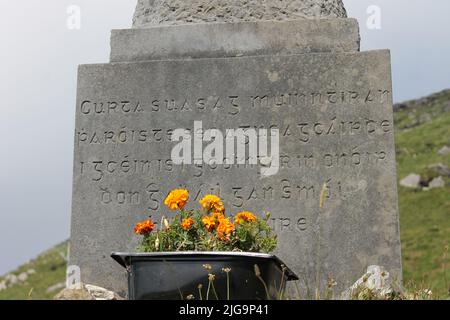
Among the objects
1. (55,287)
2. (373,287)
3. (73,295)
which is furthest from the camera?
→ (55,287)

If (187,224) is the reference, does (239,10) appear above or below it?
above

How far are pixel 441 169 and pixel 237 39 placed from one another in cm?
2447

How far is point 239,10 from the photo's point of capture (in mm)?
7934

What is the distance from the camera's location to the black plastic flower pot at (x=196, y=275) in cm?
498

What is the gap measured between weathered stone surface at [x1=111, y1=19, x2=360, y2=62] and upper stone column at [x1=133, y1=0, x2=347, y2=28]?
0.83 feet

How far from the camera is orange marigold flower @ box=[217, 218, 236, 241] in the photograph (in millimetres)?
5348

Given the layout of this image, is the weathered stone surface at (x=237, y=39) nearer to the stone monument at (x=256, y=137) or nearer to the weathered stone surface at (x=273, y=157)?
the stone monument at (x=256, y=137)

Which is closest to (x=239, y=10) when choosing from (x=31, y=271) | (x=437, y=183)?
(x=437, y=183)

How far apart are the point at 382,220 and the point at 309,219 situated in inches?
27.0

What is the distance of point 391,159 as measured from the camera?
7.09m

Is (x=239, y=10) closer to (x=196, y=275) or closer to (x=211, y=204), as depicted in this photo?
(x=211, y=204)

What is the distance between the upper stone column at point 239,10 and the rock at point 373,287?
284 centimetres
